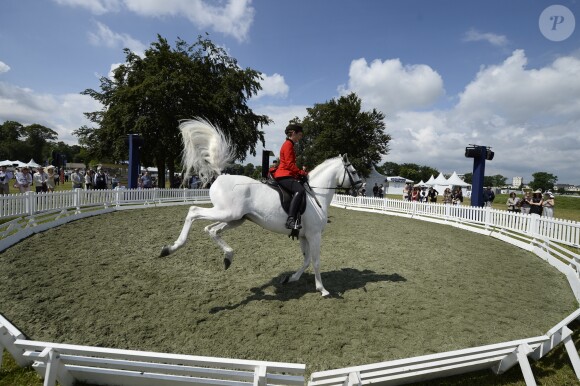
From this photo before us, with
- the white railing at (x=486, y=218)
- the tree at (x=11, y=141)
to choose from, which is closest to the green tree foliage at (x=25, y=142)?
the tree at (x=11, y=141)

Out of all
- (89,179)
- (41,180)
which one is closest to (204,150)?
(41,180)

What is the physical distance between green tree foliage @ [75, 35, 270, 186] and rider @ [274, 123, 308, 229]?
2064 cm

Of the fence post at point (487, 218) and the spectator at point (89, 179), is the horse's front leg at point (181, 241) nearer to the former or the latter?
the fence post at point (487, 218)

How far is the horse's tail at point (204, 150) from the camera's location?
5.21 meters

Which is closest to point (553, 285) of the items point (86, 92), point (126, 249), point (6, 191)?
point (126, 249)

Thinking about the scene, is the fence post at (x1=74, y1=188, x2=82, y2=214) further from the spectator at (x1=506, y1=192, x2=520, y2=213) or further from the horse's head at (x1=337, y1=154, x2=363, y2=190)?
the spectator at (x1=506, y1=192, x2=520, y2=213)

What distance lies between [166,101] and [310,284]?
77.6ft

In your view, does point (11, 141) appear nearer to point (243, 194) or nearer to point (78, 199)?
point (78, 199)

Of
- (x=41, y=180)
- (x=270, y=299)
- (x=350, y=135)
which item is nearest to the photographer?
(x=270, y=299)

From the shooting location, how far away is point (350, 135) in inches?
1881

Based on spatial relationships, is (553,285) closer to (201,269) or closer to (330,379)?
(330,379)

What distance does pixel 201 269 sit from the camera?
669 centimetres

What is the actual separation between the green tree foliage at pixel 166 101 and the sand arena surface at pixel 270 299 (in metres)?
17.9

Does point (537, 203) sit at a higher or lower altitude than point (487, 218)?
higher
